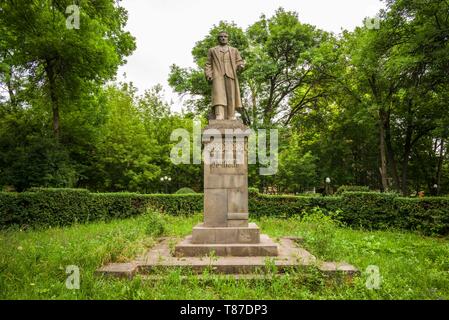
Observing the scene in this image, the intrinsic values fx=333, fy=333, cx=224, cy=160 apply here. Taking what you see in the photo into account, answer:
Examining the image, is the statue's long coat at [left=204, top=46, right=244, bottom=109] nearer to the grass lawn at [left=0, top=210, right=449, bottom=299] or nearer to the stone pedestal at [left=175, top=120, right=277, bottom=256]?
the stone pedestal at [left=175, top=120, right=277, bottom=256]

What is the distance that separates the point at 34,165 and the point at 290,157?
738 inches

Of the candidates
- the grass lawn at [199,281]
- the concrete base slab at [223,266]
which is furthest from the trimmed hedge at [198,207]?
the concrete base slab at [223,266]

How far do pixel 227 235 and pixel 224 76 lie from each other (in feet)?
13.1

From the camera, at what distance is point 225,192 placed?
7.81m

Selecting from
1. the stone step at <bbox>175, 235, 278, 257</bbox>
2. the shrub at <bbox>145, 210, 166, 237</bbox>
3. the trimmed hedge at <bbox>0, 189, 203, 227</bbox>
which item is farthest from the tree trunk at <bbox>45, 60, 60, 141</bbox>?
the stone step at <bbox>175, 235, 278, 257</bbox>

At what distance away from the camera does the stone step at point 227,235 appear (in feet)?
24.1

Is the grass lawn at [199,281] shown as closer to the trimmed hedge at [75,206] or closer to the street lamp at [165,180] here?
the trimmed hedge at [75,206]

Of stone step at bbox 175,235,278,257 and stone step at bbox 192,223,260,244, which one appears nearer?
stone step at bbox 175,235,278,257

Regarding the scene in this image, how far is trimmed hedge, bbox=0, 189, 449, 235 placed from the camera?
12875 mm

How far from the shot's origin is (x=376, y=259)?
738cm

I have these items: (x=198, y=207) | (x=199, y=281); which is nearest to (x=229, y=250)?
(x=199, y=281)

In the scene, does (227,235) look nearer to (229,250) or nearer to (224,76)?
(229,250)

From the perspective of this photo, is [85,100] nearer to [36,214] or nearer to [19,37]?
[19,37]

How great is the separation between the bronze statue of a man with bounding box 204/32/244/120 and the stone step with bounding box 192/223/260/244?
2.82 m
